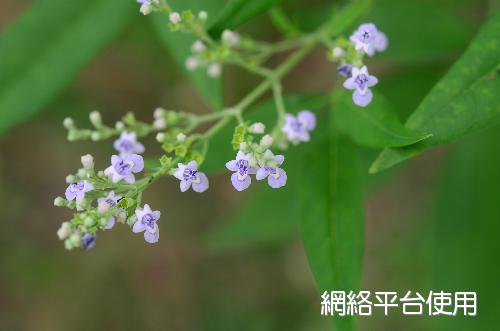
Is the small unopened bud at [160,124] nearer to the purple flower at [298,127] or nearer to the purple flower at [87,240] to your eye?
the purple flower at [298,127]

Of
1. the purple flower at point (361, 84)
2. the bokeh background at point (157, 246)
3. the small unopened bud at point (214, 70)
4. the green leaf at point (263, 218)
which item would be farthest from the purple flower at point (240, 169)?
the bokeh background at point (157, 246)

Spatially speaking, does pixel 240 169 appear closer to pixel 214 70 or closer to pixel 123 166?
pixel 123 166

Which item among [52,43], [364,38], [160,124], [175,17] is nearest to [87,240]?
[160,124]

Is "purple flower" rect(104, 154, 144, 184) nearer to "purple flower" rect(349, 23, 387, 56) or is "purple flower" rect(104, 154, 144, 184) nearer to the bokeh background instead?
"purple flower" rect(349, 23, 387, 56)

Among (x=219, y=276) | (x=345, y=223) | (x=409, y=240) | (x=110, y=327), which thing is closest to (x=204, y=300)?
(x=219, y=276)

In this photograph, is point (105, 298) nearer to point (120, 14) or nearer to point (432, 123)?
point (120, 14)
